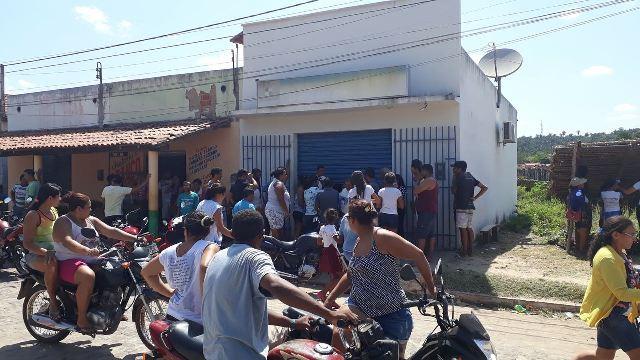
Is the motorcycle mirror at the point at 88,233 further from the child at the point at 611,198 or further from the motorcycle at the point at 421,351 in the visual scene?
the child at the point at 611,198

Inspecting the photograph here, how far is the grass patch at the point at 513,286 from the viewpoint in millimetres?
7340

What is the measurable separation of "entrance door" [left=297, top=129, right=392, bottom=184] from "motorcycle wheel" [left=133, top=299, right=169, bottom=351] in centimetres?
624


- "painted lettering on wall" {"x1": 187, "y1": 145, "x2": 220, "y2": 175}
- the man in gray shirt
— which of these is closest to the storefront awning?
"painted lettering on wall" {"x1": 187, "y1": 145, "x2": 220, "y2": 175}

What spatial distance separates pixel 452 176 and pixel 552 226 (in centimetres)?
364

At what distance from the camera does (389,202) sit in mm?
8727

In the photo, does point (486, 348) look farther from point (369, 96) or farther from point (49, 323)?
point (369, 96)

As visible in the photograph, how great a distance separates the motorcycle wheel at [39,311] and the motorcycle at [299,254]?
2.93 m

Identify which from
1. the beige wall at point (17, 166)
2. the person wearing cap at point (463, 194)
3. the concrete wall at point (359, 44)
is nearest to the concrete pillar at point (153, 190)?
the concrete wall at point (359, 44)

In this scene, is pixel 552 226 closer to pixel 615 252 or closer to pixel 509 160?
pixel 509 160

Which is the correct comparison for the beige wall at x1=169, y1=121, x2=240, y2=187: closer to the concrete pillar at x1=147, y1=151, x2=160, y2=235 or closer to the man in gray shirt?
the concrete pillar at x1=147, y1=151, x2=160, y2=235

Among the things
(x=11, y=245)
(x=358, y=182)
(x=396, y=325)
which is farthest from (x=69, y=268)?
(x=11, y=245)

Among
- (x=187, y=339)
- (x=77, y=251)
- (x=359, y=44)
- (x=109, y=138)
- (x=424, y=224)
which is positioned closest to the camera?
(x=187, y=339)

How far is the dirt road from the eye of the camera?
205 inches

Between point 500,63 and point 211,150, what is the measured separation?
6.98 meters
